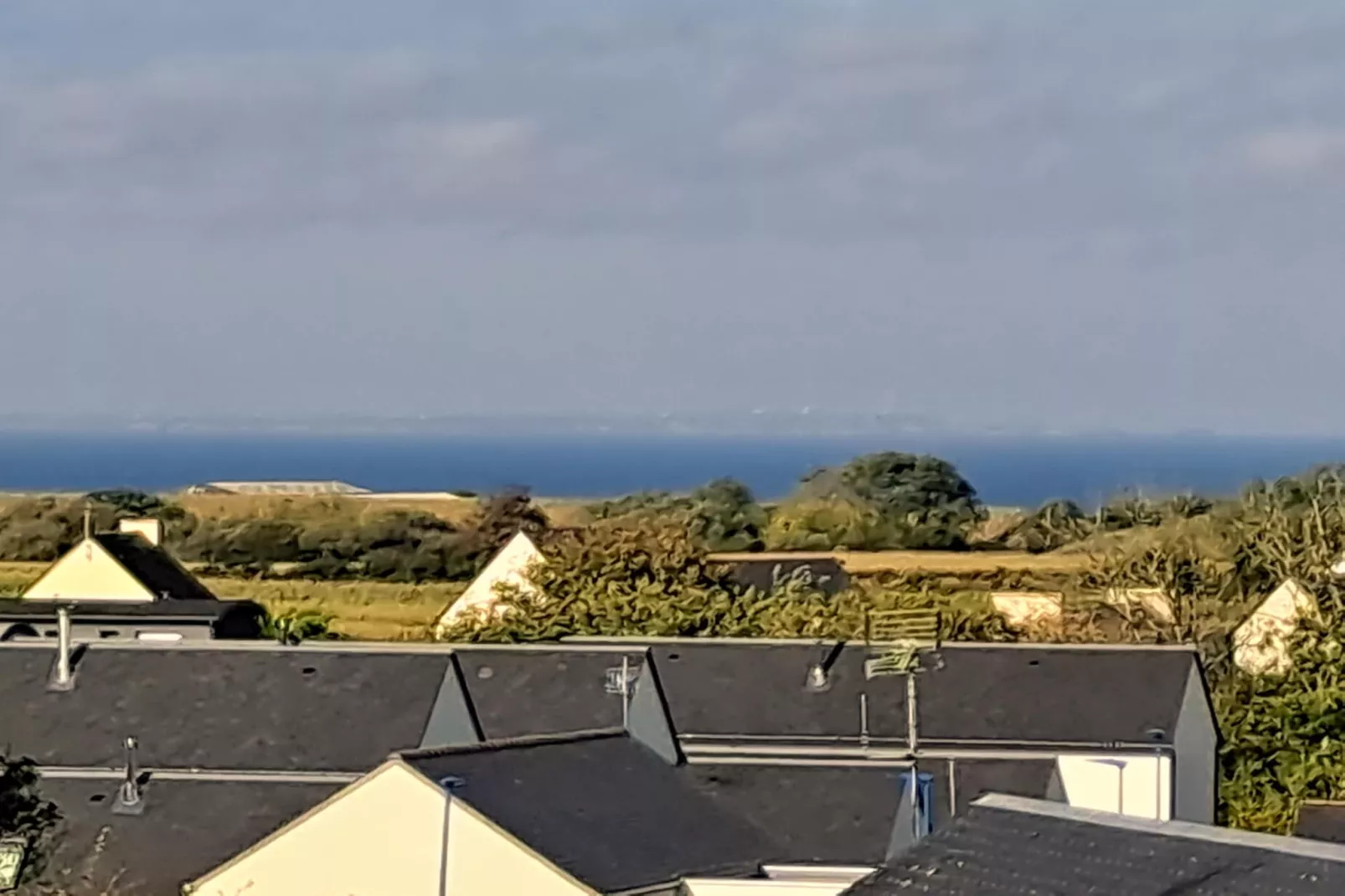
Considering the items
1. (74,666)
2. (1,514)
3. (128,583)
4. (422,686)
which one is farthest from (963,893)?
(1,514)

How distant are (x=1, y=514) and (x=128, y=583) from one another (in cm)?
5114

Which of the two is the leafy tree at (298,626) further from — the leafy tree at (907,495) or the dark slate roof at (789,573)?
the leafy tree at (907,495)

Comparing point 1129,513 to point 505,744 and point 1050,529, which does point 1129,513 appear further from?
point 505,744

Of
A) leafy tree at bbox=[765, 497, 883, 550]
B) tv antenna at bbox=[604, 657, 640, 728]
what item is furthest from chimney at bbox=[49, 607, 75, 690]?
leafy tree at bbox=[765, 497, 883, 550]

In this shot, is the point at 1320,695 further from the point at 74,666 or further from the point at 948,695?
the point at 74,666

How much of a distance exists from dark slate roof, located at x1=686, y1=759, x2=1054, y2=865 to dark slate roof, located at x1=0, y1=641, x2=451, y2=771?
4753 millimetres

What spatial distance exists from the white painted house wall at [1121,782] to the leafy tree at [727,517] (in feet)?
156

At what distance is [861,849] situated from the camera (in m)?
20.5

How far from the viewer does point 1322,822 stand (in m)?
20.9

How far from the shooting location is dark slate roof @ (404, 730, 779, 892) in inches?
742

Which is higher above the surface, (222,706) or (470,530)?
(222,706)

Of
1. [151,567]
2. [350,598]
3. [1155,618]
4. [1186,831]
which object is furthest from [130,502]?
[1186,831]

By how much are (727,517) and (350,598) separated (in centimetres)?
2388

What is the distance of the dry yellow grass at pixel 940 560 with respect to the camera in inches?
2635
